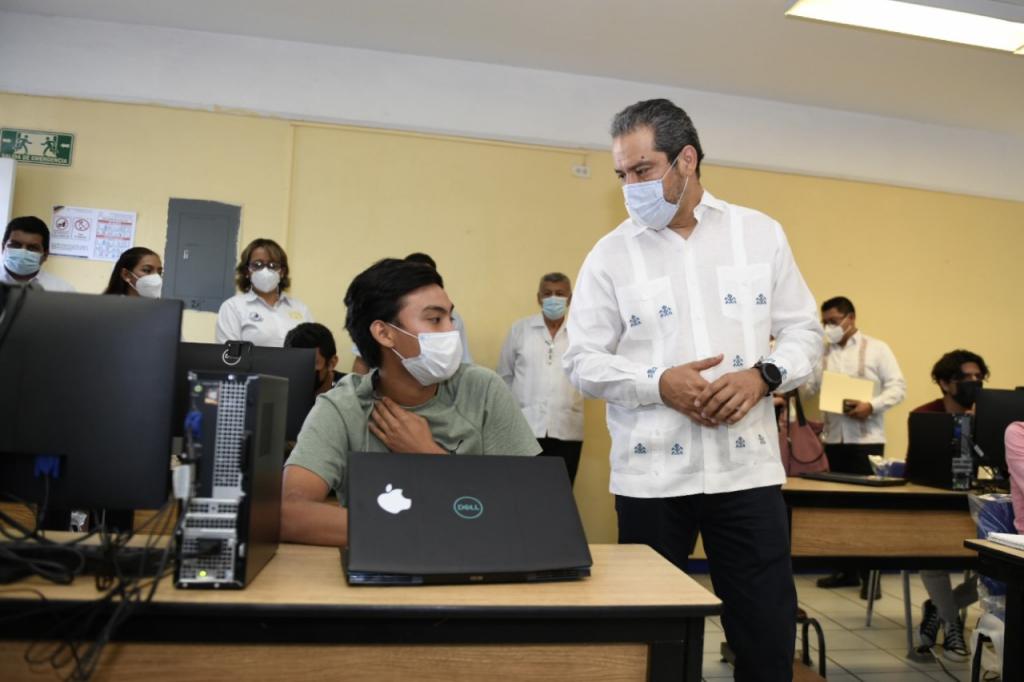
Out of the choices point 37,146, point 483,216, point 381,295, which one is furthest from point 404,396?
point 37,146

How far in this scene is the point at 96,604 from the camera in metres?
1.01

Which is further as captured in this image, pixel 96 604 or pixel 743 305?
pixel 743 305

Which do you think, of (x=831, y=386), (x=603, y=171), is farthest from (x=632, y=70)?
(x=831, y=386)

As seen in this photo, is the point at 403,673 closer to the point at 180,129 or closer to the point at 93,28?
the point at 180,129

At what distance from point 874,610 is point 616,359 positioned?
322cm

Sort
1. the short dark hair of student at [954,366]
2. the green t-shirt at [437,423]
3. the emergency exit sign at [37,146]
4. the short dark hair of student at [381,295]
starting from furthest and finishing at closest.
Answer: the emergency exit sign at [37,146] < the short dark hair of student at [954,366] < the short dark hair of student at [381,295] < the green t-shirt at [437,423]

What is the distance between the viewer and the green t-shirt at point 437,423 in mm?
1591

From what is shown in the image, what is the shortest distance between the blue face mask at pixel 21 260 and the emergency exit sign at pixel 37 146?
2.92 ft

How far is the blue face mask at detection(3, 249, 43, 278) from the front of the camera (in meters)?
3.54

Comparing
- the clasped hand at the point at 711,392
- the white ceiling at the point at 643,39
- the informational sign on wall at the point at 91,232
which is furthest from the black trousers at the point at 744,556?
the informational sign on wall at the point at 91,232

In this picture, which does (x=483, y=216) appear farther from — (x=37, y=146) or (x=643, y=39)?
(x=37, y=146)

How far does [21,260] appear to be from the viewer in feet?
11.6

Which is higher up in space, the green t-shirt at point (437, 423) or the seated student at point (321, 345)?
the seated student at point (321, 345)

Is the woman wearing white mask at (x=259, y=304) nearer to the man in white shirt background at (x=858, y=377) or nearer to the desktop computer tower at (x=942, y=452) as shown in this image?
the desktop computer tower at (x=942, y=452)
